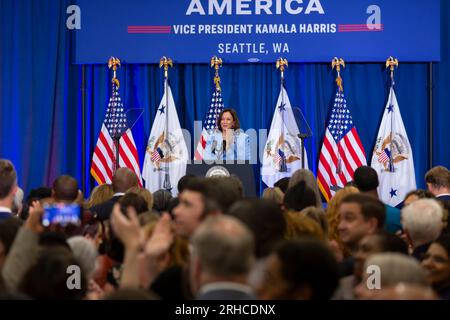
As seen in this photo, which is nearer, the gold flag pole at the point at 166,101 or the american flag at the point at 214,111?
the gold flag pole at the point at 166,101

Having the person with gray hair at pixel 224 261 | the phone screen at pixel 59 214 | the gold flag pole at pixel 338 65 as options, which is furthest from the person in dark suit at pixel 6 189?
the gold flag pole at pixel 338 65

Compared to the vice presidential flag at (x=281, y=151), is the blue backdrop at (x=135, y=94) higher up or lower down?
higher up

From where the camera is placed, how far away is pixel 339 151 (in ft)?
36.2

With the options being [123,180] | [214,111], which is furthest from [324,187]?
[123,180]

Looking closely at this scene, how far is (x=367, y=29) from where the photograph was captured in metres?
10.9

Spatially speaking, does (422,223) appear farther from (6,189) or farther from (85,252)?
(6,189)

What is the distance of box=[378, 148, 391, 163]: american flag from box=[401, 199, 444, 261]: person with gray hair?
6544 millimetres

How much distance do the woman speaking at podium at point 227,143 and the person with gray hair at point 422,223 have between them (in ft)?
15.4

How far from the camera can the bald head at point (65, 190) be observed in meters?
5.51

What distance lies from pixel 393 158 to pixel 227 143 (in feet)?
9.57

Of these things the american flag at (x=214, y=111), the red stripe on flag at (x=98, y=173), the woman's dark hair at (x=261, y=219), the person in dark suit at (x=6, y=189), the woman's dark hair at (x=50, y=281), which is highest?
the american flag at (x=214, y=111)

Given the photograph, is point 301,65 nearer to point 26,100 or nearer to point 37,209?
point 26,100

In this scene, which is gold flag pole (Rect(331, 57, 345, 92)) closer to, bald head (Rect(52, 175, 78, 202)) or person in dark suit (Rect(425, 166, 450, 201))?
person in dark suit (Rect(425, 166, 450, 201))

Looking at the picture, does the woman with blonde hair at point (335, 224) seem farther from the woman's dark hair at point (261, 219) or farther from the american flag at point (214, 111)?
the american flag at point (214, 111)
